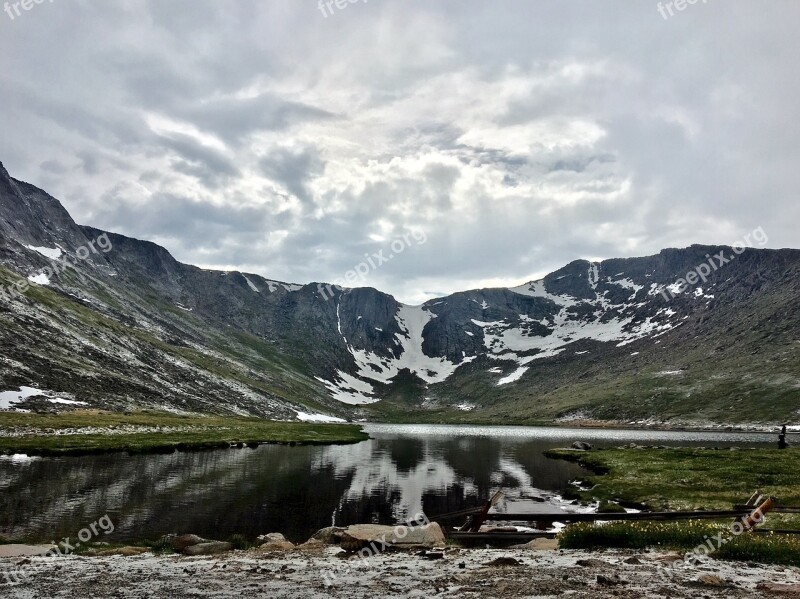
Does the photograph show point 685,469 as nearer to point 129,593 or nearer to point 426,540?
point 426,540

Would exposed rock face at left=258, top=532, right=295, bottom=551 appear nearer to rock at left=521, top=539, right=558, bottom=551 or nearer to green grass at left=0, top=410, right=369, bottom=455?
rock at left=521, top=539, right=558, bottom=551

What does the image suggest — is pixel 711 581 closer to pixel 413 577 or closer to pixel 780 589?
pixel 780 589

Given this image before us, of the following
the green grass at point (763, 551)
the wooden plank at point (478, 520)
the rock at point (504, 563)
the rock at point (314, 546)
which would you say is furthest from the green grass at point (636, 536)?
the rock at point (314, 546)

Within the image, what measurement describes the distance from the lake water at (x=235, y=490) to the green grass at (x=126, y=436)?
16.0 feet

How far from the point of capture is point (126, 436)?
82.7 metres

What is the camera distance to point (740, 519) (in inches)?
910

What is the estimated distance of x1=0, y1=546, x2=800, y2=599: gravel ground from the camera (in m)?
12.8

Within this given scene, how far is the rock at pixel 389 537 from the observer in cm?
2141

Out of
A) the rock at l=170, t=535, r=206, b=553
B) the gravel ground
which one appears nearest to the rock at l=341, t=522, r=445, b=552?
the gravel ground

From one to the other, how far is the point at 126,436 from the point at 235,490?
47600mm

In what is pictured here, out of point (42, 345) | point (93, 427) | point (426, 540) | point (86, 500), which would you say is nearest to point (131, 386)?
point (42, 345)

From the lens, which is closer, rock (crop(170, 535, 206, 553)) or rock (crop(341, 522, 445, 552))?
rock (crop(341, 522, 445, 552))

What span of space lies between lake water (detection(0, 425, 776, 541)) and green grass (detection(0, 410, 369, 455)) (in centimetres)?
489

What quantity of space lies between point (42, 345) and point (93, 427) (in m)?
63.6
